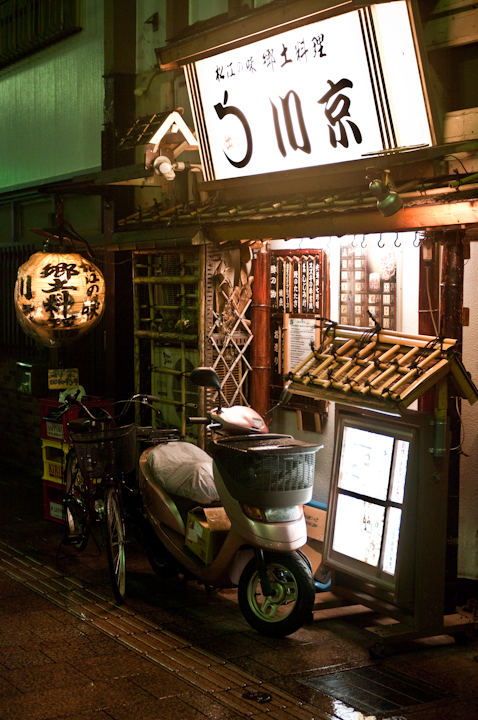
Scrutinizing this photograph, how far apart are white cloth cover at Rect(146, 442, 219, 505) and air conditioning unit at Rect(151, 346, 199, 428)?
2071 millimetres

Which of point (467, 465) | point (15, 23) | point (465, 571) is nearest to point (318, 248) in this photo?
point (467, 465)

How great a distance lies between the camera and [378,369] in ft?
24.5

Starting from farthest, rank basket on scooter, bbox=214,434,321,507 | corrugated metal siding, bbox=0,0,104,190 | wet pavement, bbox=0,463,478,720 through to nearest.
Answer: corrugated metal siding, bbox=0,0,104,190 < basket on scooter, bbox=214,434,321,507 < wet pavement, bbox=0,463,478,720

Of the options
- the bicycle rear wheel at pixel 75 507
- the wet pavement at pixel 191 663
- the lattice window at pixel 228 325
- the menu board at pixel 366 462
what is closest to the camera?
the wet pavement at pixel 191 663

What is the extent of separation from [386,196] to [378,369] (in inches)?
63.4


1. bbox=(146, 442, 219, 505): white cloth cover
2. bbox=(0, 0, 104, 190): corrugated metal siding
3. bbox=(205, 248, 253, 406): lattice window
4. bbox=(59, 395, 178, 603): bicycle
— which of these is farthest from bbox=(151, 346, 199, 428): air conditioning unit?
bbox=(0, 0, 104, 190): corrugated metal siding

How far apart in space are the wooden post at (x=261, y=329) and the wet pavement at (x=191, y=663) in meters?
2.70

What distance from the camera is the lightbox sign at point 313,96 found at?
307 inches

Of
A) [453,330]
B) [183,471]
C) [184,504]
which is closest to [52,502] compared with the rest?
[184,504]

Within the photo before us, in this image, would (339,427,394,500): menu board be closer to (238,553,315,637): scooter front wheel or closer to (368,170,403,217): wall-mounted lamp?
(238,553,315,637): scooter front wheel

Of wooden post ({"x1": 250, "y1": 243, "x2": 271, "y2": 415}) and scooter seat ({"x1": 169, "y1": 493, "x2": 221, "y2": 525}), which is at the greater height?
wooden post ({"x1": 250, "y1": 243, "x2": 271, "y2": 415})

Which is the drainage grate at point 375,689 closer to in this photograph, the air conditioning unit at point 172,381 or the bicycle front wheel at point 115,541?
the bicycle front wheel at point 115,541

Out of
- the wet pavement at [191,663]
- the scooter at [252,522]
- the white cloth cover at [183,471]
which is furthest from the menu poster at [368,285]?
the wet pavement at [191,663]

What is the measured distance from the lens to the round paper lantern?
430 inches
